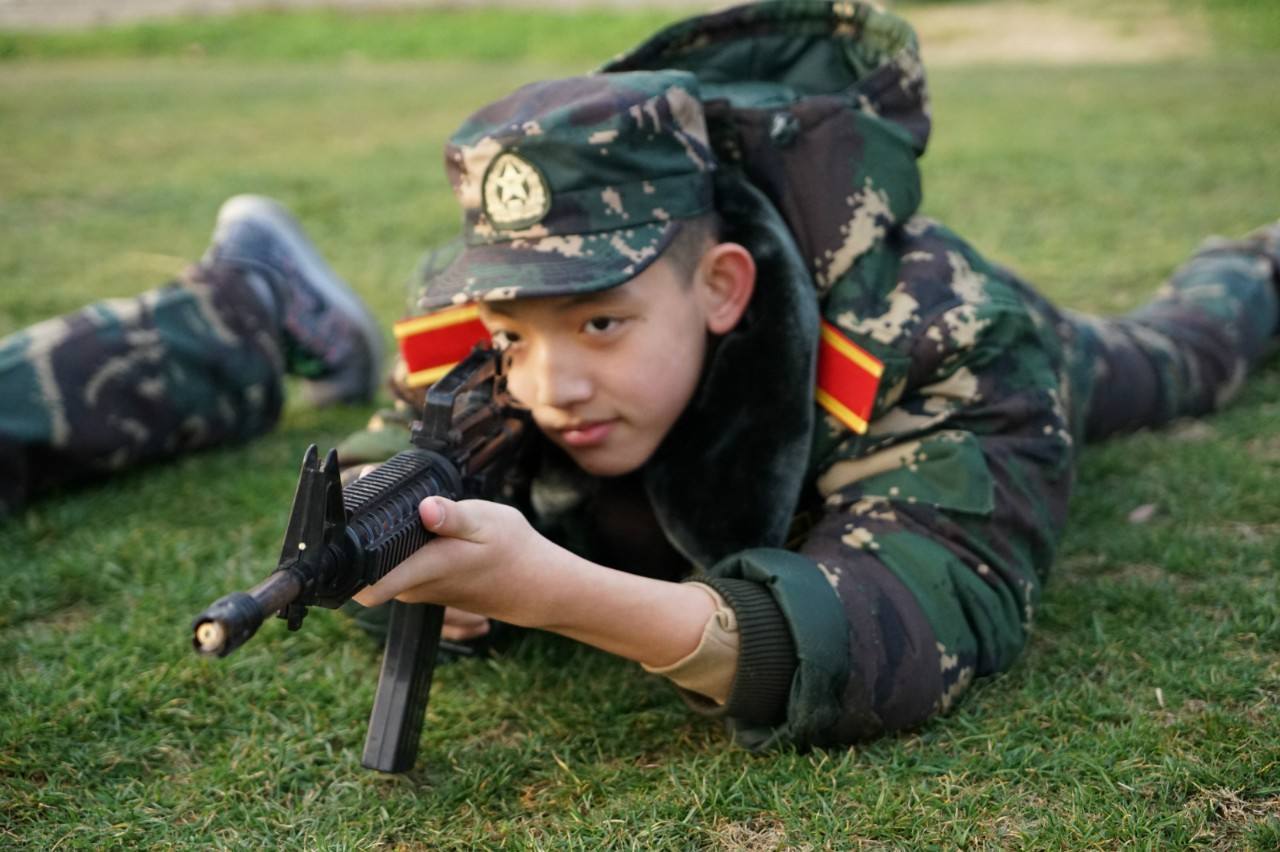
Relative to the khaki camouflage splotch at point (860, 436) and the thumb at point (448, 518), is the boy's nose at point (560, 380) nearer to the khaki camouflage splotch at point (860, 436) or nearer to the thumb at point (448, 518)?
the khaki camouflage splotch at point (860, 436)

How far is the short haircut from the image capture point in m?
2.46

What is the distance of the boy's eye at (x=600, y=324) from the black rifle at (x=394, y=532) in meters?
0.17

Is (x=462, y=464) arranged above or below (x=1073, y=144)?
above

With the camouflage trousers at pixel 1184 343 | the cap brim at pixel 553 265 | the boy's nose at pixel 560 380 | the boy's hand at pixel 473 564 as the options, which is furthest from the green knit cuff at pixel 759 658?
the camouflage trousers at pixel 1184 343

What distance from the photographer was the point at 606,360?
236 centimetres

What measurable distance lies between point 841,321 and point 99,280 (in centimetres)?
434

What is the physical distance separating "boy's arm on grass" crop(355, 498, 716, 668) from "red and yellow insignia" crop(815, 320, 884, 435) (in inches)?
19.6

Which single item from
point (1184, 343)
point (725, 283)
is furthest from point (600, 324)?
point (1184, 343)

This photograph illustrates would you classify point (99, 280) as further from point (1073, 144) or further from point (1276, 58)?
point (1276, 58)

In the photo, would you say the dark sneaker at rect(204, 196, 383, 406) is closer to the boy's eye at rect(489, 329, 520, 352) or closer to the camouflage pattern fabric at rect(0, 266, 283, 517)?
the camouflage pattern fabric at rect(0, 266, 283, 517)

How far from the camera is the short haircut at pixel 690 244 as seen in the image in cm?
246

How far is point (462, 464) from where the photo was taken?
213cm

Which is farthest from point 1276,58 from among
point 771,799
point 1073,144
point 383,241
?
point 771,799

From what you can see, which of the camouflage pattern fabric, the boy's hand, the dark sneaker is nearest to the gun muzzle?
the boy's hand
